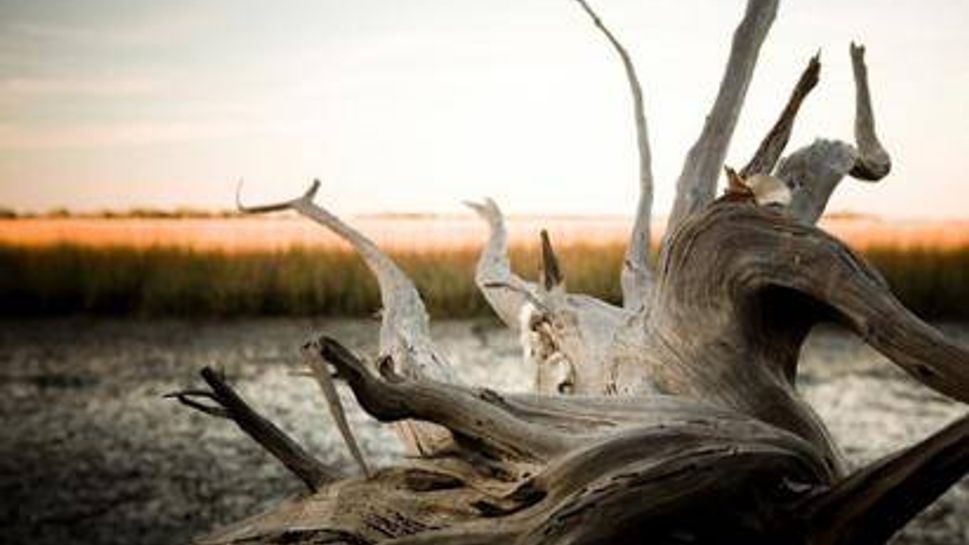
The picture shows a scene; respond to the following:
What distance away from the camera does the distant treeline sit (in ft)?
45.7

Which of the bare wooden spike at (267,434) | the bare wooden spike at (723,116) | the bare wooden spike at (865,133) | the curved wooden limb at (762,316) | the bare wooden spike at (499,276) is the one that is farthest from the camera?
the bare wooden spike at (499,276)

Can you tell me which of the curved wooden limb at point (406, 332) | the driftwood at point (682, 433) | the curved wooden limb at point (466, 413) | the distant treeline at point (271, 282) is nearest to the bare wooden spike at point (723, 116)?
the driftwood at point (682, 433)

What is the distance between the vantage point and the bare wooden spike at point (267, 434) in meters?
2.21

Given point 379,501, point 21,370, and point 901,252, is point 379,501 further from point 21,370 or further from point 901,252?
point 901,252

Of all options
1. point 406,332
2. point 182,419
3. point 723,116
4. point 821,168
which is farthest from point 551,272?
point 182,419

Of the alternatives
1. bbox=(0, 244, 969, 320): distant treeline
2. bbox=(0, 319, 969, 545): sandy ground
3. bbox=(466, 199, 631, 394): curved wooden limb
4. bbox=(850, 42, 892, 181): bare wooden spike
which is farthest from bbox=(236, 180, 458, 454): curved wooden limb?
bbox=(0, 244, 969, 320): distant treeline

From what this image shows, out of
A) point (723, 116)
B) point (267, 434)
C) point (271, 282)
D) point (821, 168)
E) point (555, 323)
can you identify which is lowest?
point (271, 282)

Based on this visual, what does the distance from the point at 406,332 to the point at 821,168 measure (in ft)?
3.23

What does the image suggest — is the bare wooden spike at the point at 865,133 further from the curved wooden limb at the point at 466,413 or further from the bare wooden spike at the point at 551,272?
the curved wooden limb at the point at 466,413

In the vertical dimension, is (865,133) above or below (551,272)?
above

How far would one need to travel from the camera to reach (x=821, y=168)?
8.75 feet

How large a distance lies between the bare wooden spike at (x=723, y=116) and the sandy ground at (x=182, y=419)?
2.72m

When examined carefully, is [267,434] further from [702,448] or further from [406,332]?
[702,448]

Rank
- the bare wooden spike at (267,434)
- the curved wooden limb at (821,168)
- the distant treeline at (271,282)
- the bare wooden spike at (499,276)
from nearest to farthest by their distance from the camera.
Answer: the bare wooden spike at (267,434) < the curved wooden limb at (821,168) < the bare wooden spike at (499,276) < the distant treeline at (271,282)
